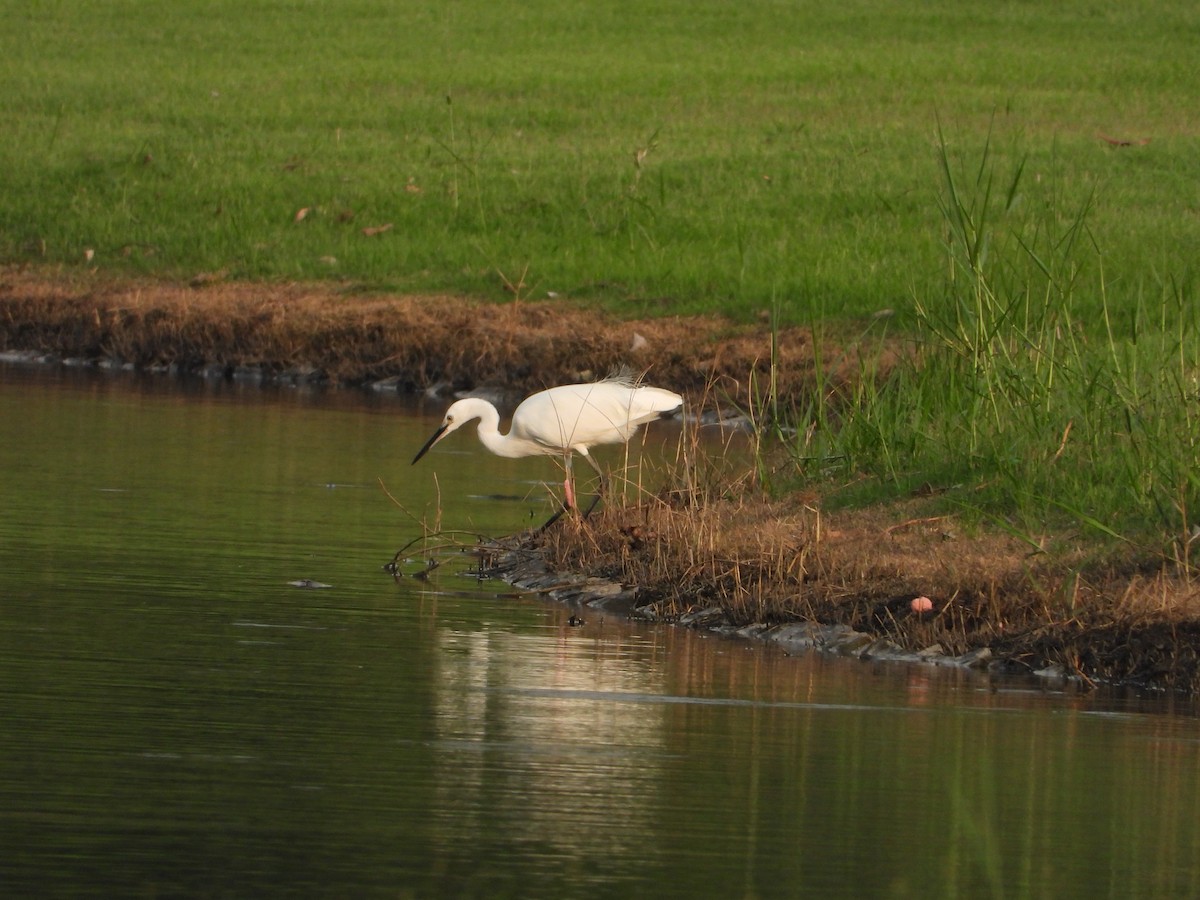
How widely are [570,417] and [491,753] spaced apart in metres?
5.76

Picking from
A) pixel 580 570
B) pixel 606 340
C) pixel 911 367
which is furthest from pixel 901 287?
pixel 580 570

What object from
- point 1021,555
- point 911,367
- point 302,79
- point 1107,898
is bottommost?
point 1107,898

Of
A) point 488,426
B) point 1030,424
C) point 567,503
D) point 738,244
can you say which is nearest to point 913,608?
point 1030,424

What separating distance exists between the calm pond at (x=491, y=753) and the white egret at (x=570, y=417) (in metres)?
1.39

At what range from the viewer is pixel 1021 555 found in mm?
9367

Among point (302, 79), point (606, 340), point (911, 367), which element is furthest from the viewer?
point (302, 79)

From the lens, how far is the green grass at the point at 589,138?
23797 mm

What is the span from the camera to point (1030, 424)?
1069 cm

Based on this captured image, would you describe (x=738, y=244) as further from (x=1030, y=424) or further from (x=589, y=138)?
(x=1030, y=424)

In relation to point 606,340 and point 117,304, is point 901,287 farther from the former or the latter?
point 117,304

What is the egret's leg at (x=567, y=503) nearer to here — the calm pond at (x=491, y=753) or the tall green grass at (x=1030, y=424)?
the calm pond at (x=491, y=753)

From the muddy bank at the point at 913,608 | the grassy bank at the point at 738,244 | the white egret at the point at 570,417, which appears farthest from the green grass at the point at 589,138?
the muddy bank at the point at 913,608

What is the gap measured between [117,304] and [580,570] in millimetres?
13081

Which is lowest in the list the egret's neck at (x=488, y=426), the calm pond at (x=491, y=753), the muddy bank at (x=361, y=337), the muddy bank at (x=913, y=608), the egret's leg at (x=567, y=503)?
the calm pond at (x=491, y=753)
